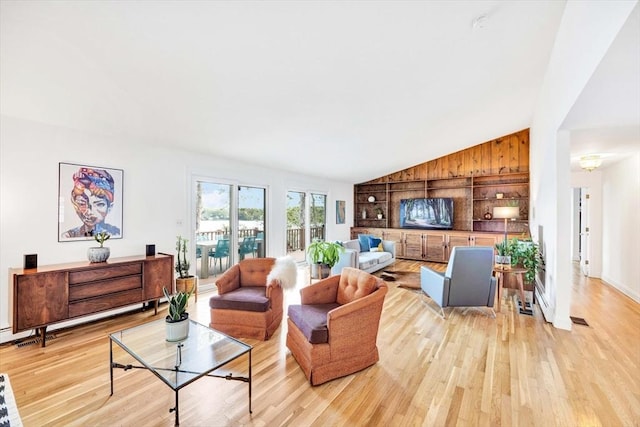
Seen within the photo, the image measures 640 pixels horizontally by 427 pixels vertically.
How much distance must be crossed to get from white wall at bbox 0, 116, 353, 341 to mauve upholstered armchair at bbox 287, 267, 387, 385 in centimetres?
275

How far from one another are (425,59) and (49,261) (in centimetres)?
478

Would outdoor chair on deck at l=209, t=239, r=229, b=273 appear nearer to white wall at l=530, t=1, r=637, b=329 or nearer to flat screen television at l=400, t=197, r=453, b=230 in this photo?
white wall at l=530, t=1, r=637, b=329

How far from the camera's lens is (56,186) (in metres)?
3.23

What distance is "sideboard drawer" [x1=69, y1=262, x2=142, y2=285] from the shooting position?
3067mm

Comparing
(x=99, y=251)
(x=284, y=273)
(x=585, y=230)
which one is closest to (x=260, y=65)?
(x=284, y=273)

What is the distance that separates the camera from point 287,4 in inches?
77.6

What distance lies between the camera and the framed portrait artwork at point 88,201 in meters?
3.30

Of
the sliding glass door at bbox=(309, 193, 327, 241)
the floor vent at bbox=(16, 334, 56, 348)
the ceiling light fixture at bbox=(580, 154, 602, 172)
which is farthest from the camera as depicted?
the sliding glass door at bbox=(309, 193, 327, 241)

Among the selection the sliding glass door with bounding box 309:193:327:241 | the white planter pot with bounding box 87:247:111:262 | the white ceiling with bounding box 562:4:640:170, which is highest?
the white ceiling with bounding box 562:4:640:170

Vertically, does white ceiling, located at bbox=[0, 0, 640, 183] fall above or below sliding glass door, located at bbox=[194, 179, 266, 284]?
above

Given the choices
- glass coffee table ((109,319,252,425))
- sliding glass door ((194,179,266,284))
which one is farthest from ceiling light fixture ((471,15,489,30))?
sliding glass door ((194,179,266,284))

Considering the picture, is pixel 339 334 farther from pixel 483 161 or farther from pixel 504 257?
pixel 483 161

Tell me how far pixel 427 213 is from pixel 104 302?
24.2 feet

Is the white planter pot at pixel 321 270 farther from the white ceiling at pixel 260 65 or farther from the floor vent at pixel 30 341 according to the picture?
the floor vent at pixel 30 341
